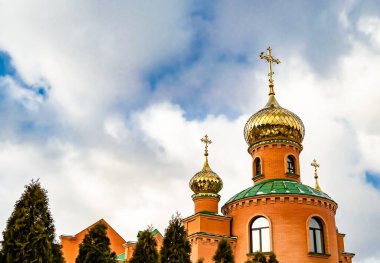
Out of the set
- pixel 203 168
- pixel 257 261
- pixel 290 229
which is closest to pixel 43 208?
pixel 257 261

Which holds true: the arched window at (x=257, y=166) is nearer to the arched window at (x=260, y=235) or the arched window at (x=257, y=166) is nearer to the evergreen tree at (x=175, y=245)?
the arched window at (x=260, y=235)

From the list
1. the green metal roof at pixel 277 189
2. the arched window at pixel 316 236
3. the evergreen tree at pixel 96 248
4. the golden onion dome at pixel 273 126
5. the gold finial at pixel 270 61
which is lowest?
the evergreen tree at pixel 96 248

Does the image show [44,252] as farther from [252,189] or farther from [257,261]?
[252,189]

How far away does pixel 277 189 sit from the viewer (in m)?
21.3

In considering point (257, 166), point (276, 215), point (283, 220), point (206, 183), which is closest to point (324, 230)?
point (283, 220)

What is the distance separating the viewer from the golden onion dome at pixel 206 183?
90.6 ft

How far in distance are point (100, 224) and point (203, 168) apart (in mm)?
16548

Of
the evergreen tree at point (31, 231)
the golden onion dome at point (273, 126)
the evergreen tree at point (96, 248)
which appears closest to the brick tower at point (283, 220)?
the golden onion dome at point (273, 126)

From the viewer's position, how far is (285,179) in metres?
23.0

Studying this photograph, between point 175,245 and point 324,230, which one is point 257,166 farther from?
point 175,245

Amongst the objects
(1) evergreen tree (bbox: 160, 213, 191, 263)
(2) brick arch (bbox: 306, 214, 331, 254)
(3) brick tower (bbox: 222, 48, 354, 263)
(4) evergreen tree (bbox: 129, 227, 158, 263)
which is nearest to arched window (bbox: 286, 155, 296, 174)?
(3) brick tower (bbox: 222, 48, 354, 263)

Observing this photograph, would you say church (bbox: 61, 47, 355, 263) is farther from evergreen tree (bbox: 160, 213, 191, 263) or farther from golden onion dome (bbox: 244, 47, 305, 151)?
evergreen tree (bbox: 160, 213, 191, 263)

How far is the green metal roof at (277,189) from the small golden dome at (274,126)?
2.64m

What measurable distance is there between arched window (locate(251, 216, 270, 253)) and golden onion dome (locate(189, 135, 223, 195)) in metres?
6.77
